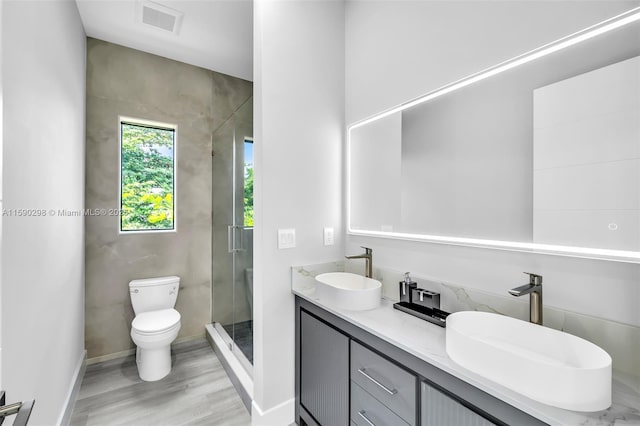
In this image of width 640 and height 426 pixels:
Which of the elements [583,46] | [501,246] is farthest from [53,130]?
[583,46]

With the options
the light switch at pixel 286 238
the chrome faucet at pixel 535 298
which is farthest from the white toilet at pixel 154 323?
the chrome faucet at pixel 535 298

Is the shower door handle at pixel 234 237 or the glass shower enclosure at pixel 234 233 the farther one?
the shower door handle at pixel 234 237

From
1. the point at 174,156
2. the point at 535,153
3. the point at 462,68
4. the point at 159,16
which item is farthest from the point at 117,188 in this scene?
the point at 535,153

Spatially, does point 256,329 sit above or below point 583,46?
below

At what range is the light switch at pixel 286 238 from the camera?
65.2 inches

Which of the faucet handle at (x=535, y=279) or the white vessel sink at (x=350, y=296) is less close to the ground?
the faucet handle at (x=535, y=279)

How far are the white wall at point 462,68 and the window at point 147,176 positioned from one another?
5.93 feet

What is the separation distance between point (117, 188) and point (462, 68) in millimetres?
2700

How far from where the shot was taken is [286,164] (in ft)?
5.50

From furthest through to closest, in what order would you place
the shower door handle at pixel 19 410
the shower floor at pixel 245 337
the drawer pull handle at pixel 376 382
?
1. the shower floor at pixel 245 337
2. the drawer pull handle at pixel 376 382
3. the shower door handle at pixel 19 410

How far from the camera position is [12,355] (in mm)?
1001

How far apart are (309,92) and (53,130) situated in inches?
55.5

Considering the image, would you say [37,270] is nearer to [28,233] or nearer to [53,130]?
[28,233]

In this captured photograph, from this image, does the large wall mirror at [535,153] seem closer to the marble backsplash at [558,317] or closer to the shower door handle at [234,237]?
the marble backsplash at [558,317]
